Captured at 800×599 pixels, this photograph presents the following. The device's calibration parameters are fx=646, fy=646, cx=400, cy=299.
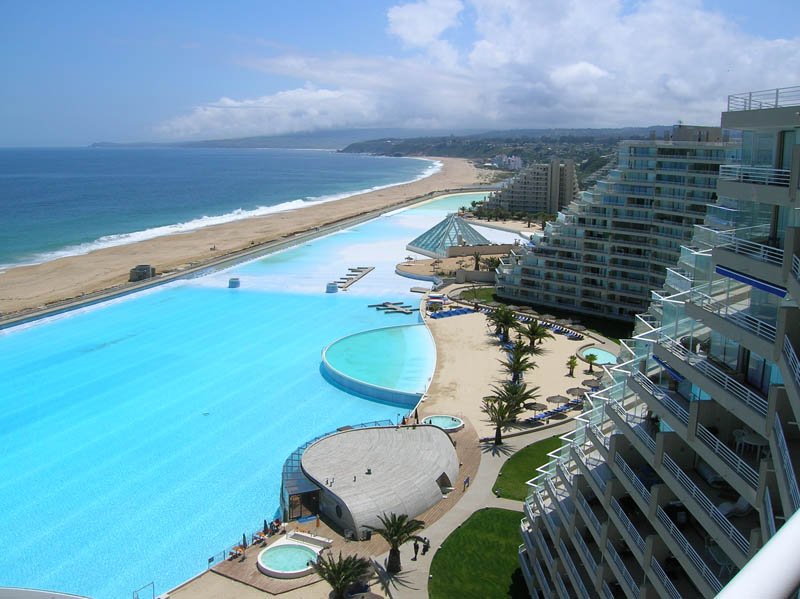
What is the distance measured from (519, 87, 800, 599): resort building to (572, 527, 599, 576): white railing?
33 millimetres

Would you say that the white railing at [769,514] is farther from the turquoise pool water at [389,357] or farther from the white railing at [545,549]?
→ the turquoise pool water at [389,357]

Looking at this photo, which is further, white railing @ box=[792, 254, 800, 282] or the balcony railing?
the balcony railing

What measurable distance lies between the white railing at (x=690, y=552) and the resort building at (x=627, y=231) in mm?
38311

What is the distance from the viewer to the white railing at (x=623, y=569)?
1278 centimetres

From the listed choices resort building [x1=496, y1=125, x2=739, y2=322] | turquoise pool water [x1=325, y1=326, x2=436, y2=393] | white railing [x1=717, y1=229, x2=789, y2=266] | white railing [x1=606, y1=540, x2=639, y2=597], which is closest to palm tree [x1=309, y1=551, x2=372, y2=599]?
white railing [x1=606, y1=540, x2=639, y2=597]

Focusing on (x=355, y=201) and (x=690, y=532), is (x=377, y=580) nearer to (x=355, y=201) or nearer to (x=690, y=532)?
(x=690, y=532)

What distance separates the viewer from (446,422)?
109ft

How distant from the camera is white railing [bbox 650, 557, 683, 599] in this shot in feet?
37.6

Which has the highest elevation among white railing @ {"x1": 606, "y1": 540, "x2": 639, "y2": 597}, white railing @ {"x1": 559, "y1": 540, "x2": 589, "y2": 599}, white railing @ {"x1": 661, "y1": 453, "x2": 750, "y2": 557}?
white railing @ {"x1": 661, "y1": 453, "x2": 750, "y2": 557}

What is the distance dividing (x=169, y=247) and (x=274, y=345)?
1845 inches

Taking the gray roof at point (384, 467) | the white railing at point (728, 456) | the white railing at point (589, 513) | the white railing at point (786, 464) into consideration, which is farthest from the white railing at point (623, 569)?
the gray roof at point (384, 467)

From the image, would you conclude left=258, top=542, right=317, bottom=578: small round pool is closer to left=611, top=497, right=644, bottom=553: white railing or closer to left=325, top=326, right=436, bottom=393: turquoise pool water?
left=611, top=497, right=644, bottom=553: white railing

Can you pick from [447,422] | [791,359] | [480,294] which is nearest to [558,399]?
[447,422]

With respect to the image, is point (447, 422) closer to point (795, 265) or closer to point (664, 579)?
point (664, 579)
